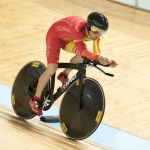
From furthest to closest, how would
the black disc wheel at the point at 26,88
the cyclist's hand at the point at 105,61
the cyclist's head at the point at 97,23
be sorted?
the black disc wheel at the point at 26,88, the cyclist's head at the point at 97,23, the cyclist's hand at the point at 105,61

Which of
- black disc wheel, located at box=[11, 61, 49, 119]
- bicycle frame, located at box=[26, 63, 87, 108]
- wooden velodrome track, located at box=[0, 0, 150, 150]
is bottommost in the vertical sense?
wooden velodrome track, located at box=[0, 0, 150, 150]

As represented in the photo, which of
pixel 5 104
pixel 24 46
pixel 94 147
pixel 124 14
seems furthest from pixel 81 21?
pixel 124 14

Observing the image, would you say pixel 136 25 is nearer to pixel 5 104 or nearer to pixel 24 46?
pixel 24 46

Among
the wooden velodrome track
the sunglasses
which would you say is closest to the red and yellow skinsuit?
the sunglasses

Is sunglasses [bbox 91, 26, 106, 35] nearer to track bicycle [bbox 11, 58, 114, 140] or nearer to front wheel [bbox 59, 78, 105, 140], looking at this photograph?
track bicycle [bbox 11, 58, 114, 140]

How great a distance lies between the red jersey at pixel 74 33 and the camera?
14.8 ft

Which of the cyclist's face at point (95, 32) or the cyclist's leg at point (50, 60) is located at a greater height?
the cyclist's face at point (95, 32)

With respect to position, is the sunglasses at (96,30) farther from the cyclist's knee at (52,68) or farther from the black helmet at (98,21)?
the cyclist's knee at (52,68)

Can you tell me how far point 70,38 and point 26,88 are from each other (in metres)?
0.90

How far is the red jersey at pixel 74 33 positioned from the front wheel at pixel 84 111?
34 centimetres

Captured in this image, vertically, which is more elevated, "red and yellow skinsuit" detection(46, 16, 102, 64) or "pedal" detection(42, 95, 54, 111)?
"red and yellow skinsuit" detection(46, 16, 102, 64)

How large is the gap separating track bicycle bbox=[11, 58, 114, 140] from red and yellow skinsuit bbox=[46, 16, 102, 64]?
0.40ft

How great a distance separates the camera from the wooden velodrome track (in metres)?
5.09

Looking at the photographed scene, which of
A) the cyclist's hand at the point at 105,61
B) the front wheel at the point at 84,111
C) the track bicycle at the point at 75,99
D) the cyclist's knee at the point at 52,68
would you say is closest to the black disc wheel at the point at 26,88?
the track bicycle at the point at 75,99
